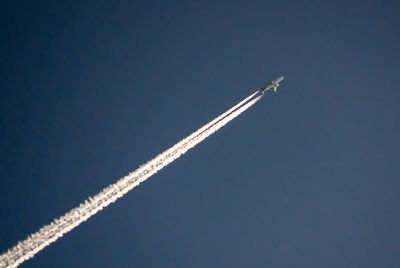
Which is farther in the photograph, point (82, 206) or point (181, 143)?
point (181, 143)

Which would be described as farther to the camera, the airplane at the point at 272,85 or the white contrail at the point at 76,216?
the airplane at the point at 272,85

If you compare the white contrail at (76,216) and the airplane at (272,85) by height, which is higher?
the airplane at (272,85)

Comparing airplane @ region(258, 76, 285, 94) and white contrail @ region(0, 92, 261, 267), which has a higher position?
airplane @ region(258, 76, 285, 94)

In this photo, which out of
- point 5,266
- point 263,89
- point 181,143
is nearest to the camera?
point 5,266

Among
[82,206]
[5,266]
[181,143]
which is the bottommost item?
[5,266]

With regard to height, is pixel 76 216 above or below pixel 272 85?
below

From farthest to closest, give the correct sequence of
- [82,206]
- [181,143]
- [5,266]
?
[181,143], [82,206], [5,266]

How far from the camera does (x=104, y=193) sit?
1651 inches

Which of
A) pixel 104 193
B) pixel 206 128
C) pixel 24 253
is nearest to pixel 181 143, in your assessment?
pixel 206 128

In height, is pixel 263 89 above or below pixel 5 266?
above

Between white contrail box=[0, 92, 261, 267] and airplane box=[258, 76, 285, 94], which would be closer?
white contrail box=[0, 92, 261, 267]

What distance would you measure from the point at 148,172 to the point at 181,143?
6858mm

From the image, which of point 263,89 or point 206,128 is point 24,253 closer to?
point 206,128

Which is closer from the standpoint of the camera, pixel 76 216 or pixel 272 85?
pixel 76 216
